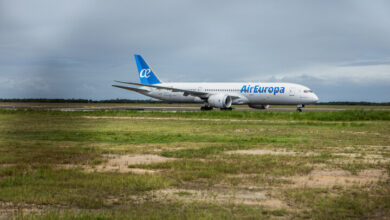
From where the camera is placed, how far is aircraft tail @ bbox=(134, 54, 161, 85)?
66.9m

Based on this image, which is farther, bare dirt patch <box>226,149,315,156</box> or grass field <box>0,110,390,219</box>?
bare dirt patch <box>226,149,315,156</box>

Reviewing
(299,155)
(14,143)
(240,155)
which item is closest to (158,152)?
(240,155)

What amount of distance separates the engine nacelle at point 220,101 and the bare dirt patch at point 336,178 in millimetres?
41104

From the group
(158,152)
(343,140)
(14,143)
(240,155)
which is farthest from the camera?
(343,140)

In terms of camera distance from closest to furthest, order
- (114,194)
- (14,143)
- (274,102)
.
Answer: (114,194), (14,143), (274,102)

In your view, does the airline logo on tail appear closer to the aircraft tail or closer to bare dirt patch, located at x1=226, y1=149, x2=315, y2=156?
the aircraft tail

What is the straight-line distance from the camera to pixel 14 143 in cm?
1914

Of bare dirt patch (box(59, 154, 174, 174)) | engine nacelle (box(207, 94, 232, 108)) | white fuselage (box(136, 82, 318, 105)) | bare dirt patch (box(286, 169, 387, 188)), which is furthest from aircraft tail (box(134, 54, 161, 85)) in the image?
bare dirt patch (box(286, 169, 387, 188))

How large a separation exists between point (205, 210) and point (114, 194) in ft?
7.72

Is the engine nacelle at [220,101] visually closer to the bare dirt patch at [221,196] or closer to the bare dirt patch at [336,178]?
the bare dirt patch at [336,178]

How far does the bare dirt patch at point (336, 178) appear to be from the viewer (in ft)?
35.7

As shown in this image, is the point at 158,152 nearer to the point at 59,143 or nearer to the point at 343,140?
the point at 59,143

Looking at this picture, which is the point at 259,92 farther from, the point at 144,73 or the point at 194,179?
the point at 194,179

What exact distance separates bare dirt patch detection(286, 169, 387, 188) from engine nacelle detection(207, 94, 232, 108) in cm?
4110
